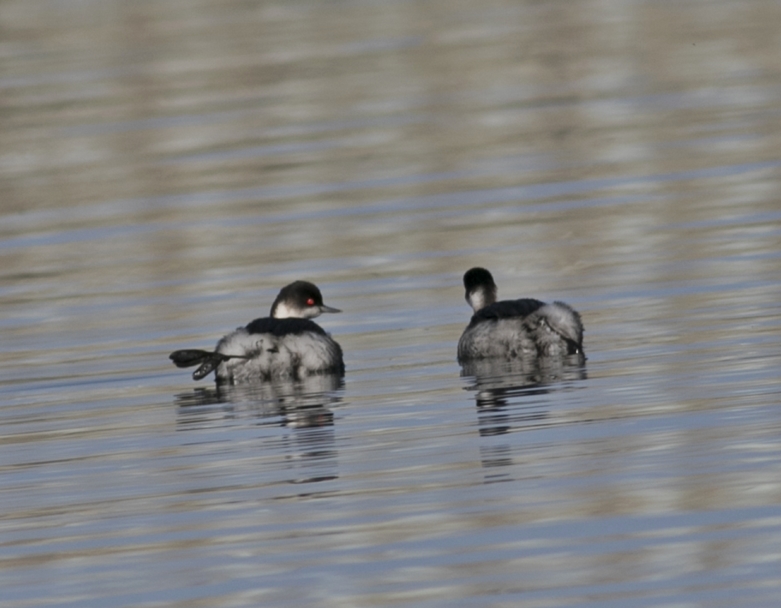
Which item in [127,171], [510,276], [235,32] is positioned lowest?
[510,276]

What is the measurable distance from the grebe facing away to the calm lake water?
25cm

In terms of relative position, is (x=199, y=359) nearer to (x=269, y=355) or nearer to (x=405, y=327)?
(x=269, y=355)

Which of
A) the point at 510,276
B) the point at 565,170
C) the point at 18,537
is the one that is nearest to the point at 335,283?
the point at 510,276

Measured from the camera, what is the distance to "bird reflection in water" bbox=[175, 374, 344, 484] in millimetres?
10492

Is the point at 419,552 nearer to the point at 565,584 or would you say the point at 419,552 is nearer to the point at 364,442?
the point at 565,584

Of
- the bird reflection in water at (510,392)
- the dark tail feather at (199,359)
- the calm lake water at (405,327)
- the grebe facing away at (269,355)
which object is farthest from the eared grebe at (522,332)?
Result: the dark tail feather at (199,359)

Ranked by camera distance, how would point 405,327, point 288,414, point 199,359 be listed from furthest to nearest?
point 405,327, point 199,359, point 288,414

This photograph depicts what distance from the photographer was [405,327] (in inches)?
589

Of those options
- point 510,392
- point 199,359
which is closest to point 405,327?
point 199,359

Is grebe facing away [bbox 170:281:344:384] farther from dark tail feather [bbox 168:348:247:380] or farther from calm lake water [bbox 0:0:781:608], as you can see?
calm lake water [bbox 0:0:781:608]

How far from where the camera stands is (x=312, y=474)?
400 inches

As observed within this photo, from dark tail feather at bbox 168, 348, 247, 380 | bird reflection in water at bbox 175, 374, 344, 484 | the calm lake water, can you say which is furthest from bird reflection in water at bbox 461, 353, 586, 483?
dark tail feather at bbox 168, 348, 247, 380

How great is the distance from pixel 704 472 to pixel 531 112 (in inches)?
783

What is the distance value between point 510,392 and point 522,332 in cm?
131
